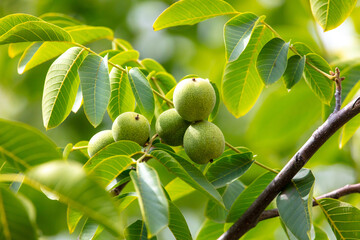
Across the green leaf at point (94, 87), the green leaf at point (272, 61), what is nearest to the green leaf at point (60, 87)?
the green leaf at point (94, 87)

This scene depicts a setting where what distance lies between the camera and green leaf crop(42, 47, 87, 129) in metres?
1.82

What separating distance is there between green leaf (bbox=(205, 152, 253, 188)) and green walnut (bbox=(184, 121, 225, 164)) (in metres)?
0.07

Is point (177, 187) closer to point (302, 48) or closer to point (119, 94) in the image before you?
point (119, 94)

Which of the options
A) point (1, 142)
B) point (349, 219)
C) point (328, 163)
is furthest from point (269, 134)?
point (1, 142)

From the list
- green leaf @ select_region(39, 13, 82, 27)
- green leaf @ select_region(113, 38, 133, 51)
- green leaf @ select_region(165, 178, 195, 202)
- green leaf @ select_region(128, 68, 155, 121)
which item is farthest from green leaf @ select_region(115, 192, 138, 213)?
green leaf @ select_region(39, 13, 82, 27)

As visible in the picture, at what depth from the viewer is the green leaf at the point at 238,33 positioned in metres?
1.85

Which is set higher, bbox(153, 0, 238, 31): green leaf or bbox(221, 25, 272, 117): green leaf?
bbox(153, 0, 238, 31): green leaf

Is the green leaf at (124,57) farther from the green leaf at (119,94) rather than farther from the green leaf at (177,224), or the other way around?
the green leaf at (177,224)

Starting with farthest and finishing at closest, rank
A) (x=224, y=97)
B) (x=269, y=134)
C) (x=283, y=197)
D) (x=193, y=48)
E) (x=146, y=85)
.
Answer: (x=193, y=48), (x=269, y=134), (x=224, y=97), (x=146, y=85), (x=283, y=197)

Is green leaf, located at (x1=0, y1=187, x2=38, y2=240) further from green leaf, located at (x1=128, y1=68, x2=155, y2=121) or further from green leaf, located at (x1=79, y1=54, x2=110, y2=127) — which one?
green leaf, located at (x1=128, y1=68, x2=155, y2=121)

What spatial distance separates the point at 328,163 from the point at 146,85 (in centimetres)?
223

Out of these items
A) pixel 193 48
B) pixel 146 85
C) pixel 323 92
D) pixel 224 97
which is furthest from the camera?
pixel 193 48

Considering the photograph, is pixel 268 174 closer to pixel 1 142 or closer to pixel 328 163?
pixel 1 142

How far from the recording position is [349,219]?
1.80 m
